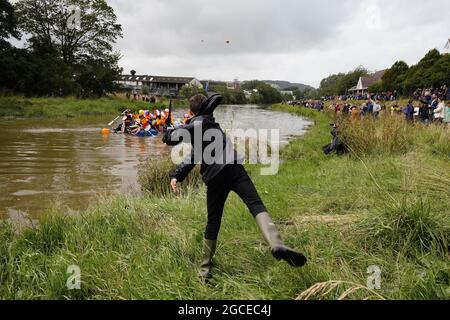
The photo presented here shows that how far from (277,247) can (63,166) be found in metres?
11.1

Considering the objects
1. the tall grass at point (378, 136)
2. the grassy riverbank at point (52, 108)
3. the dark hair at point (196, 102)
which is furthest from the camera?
the grassy riverbank at point (52, 108)

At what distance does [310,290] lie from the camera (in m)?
3.12

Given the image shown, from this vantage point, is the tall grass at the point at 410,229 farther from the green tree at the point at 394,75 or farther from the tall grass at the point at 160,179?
the green tree at the point at 394,75

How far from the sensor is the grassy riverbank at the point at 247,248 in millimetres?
3521

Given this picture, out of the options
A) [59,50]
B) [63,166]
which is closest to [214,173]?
[63,166]

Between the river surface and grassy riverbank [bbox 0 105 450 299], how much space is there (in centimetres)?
182

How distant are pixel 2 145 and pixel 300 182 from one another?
13.7 meters

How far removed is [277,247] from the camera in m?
3.39

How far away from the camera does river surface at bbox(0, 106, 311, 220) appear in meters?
8.64

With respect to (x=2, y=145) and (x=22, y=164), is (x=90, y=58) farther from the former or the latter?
(x=22, y=164)

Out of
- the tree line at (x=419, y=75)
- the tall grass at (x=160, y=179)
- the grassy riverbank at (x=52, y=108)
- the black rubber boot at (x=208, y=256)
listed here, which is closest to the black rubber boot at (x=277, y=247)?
the black rubber boot at (x=208, y=256)

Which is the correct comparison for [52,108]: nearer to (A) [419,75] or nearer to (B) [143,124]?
(B) [143,124]

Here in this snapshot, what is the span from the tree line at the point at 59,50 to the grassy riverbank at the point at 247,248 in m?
35.6
